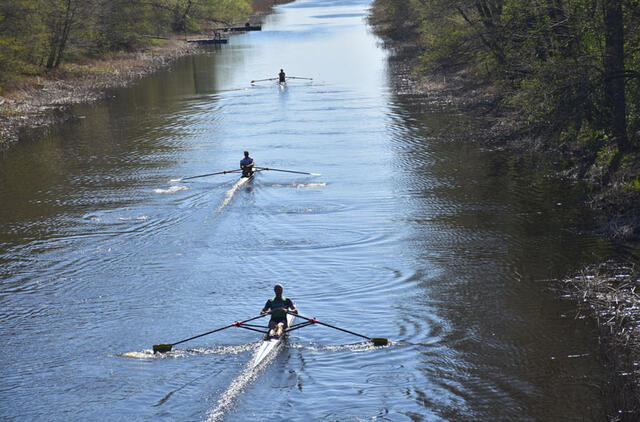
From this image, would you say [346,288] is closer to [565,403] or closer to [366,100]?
[565,403]

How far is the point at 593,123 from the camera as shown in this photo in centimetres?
2598

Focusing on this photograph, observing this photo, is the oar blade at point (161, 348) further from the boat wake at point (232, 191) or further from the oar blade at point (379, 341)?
the boat wake at point (232, 191)

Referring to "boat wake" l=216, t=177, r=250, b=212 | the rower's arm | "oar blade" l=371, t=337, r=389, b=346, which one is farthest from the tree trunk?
"boat wake" l=216, t=177, r=250, b=212

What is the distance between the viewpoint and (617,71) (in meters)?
23.7

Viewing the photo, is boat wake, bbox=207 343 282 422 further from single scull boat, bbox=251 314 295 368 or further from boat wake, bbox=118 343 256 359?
boat wake, bbox=118 343 256 359

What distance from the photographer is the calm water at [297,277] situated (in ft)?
46.3

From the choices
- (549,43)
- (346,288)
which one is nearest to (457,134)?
(549,43)

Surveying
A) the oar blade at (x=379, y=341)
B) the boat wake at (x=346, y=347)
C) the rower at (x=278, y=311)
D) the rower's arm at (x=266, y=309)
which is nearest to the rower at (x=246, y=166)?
the rower at (x=278, y=311)

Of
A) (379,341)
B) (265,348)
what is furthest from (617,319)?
(265,348)

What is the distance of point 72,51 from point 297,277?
4981 centimetres

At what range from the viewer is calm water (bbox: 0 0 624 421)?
555 inches

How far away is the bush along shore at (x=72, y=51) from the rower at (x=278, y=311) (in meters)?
27.9

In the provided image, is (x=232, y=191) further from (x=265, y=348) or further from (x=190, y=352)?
(x=265, y=348)

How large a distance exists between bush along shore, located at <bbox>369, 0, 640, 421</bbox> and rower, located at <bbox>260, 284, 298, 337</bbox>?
24.3 ft
